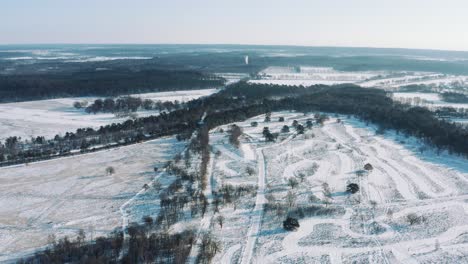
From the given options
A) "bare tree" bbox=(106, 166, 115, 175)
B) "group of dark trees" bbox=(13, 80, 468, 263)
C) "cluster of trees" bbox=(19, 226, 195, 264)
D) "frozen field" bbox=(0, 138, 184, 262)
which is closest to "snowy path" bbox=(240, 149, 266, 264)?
"group of dark trees" bbox=(13, 80, 468, 263)

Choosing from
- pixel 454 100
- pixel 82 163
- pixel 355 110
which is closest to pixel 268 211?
pixel 82 163

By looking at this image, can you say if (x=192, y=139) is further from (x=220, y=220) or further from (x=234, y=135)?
(x=220, y=220)

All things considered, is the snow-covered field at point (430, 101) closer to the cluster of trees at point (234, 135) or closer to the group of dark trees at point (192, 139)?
the group of dark trees at point (192, 139)

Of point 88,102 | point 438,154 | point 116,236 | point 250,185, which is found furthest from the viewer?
point 88,102

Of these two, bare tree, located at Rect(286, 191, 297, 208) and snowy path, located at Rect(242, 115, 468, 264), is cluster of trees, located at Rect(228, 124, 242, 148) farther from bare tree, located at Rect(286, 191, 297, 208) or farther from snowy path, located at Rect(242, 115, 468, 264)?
bare tree, located at Rect(286, 191, 297, 208)

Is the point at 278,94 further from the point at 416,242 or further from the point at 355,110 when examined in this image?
the point at 416,242
